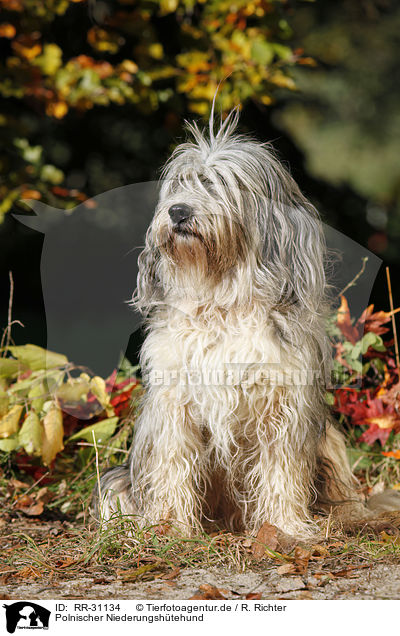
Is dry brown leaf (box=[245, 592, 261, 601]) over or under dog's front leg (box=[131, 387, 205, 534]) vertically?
under

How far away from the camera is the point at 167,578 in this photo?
2.36 m

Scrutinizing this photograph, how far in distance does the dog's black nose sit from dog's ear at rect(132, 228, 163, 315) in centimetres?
26

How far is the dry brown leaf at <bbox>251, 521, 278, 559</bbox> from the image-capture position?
2.58 m

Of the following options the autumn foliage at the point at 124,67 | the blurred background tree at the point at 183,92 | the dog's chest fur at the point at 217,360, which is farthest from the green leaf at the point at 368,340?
the autumn foliage at the point at 124,67

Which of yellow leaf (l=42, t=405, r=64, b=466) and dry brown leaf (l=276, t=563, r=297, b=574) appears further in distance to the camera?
yellow leaf (l=42, t=405, r=64, b=466)

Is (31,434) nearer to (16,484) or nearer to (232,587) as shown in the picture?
(16,484)

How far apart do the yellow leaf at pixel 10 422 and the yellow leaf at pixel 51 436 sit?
0.16 m

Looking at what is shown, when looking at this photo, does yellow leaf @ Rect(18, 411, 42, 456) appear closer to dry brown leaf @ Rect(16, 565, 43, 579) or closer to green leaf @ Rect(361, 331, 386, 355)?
dry brown leaf @ Rect(16, 565, 43, 579)

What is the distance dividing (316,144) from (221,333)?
2393 mm

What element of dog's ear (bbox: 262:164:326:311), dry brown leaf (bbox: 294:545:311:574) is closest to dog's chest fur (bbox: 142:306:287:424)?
dog's ear (bbox: 262:164:326:311)

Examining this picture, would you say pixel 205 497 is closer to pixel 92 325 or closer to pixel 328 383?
pixel 328 383

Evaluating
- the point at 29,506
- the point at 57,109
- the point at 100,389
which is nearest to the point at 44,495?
the point at 29,506

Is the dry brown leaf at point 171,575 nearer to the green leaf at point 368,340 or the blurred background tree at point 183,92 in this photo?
the green leaf at point 368,340
